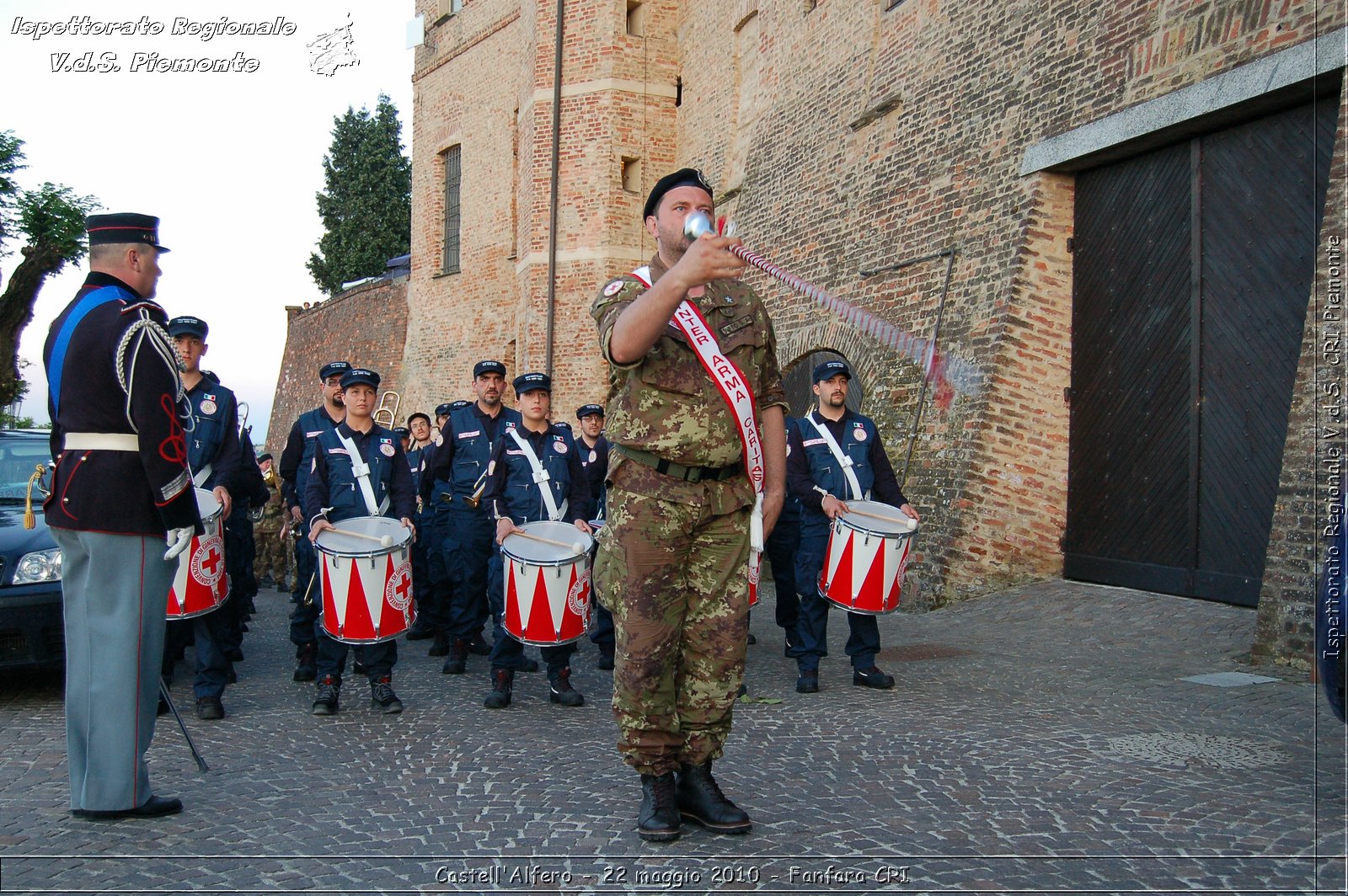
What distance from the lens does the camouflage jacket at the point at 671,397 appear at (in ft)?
12.8

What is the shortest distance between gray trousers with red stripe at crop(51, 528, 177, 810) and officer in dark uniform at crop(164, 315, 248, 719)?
2.14 m

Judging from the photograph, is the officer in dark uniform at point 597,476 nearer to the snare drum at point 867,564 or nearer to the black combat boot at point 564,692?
the black combat boot at point 564,692

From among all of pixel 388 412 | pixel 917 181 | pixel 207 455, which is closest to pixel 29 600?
pixel 207 455

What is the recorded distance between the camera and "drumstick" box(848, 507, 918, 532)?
6898 millimetres

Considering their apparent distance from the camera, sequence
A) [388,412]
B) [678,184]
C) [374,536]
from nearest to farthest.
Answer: [678,184]
[374,536]
[388,412]

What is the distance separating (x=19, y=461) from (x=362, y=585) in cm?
359

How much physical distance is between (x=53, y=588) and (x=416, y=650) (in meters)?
3.38

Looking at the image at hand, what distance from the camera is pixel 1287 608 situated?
23.5ft

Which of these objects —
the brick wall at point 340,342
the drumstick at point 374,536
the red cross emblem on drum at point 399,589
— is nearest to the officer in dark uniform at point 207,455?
the drumstick at point 374,536

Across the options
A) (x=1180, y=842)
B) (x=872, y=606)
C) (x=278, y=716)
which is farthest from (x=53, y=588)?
(x=1180, y=842)

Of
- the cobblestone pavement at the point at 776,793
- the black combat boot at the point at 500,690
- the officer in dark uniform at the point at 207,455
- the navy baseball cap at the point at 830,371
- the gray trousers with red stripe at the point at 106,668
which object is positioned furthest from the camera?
the navy baseball cap at the point at 830,371

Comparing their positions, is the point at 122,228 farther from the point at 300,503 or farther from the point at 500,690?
the point at 500,690

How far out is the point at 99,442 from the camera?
14.3 feet

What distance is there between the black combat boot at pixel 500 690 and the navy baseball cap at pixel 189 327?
295 centimetres
